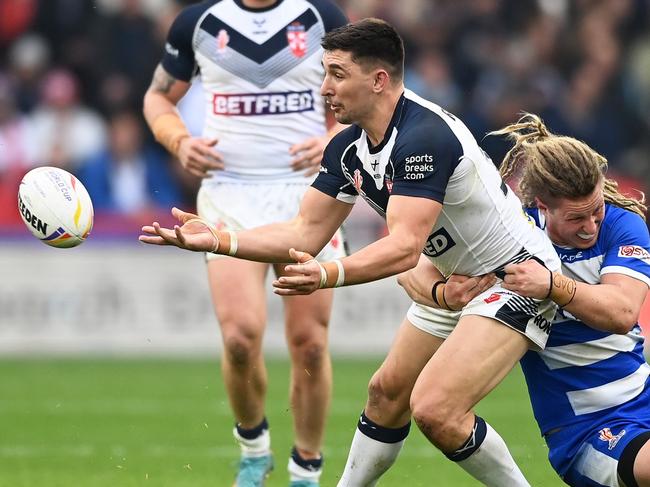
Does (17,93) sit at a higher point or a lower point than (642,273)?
lower

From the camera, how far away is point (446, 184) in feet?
17.6

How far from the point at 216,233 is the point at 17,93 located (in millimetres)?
10126

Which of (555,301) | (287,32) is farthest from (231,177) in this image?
(555,301)

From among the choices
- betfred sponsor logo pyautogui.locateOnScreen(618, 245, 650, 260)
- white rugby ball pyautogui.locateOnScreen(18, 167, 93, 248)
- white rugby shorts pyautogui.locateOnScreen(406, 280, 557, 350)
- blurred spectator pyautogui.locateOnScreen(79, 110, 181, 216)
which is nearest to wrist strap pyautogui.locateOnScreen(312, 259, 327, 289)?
white rugby shorts pyautogui.locateOnScreen(406, 280, 557, 350)

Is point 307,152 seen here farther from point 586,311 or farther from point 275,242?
point 586,311

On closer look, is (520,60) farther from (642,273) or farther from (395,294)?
(642,273)

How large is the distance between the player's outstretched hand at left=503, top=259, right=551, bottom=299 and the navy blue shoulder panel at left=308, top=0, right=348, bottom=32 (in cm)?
251

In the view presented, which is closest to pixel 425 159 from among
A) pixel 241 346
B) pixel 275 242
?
pixel 275 242

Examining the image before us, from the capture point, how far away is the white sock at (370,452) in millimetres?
5922

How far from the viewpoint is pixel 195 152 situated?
7.31 meters

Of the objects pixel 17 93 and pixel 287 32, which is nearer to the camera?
pixel 287 32

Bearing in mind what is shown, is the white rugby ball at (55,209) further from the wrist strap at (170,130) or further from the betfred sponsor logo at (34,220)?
the wrist strap at (170,130)

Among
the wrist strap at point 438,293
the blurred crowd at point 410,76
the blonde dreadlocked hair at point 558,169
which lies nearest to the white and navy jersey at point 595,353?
the blonde dreadlocked hair at point 558,169

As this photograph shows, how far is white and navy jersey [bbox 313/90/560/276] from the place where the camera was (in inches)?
210
